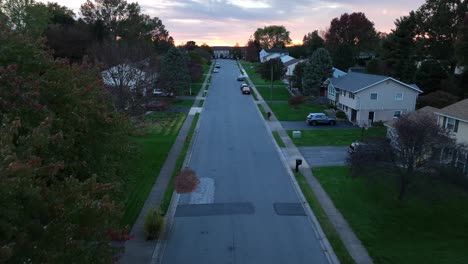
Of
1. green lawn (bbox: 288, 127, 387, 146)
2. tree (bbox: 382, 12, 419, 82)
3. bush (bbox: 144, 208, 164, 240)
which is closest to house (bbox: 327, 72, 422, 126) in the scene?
green lawn (bbox: 288, 127, 387, 146)

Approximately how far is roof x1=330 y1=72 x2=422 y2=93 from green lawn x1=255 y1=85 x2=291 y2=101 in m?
12.6

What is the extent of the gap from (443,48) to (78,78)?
5559cm

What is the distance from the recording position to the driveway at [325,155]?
2657 cm

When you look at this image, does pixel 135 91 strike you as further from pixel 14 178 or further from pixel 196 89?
pixel 196 89

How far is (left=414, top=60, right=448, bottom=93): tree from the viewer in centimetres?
4891

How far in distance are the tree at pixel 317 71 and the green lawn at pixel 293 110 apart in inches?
204

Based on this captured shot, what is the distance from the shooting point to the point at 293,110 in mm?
49000

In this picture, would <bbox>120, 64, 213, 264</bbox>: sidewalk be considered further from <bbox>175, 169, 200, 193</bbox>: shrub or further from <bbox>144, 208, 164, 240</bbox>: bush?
<bbox>175, 169, 200, 193</bbox>: shrub

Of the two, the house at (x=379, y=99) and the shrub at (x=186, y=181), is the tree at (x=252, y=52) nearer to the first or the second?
the house at (x=379, y=99)

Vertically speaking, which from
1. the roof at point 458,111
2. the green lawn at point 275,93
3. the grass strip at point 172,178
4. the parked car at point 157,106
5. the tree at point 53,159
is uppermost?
the tree at point 53,159

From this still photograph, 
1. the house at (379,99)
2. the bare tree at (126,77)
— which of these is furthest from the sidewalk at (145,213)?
the house at (379,99)

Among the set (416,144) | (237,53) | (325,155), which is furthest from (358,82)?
(237,53)

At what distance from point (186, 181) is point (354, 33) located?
89688mm

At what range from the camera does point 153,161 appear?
26359 millimetres
